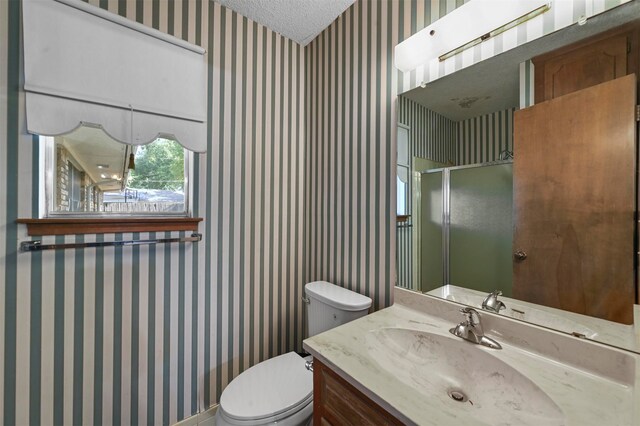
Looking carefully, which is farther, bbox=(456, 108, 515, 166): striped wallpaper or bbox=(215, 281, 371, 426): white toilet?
bbox=(215, 281, 371, 426): white toilet

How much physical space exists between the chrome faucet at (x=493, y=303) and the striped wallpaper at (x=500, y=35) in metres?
0.85

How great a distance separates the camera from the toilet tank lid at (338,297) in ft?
4.25

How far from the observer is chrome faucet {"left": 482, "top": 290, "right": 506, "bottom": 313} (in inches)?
36.9

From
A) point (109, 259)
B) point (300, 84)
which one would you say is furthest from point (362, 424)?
point (300, 84)

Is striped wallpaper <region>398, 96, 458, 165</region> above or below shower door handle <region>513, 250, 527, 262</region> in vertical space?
above

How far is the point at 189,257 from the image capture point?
1.45 metres

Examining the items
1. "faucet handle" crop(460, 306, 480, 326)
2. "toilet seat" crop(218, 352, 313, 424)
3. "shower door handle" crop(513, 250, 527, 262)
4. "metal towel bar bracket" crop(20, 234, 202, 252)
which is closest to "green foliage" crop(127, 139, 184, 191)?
Result: "metal towel bar bracket" crop(20, 234, 202, 252)

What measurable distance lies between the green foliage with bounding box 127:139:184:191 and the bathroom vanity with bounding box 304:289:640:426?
112cm

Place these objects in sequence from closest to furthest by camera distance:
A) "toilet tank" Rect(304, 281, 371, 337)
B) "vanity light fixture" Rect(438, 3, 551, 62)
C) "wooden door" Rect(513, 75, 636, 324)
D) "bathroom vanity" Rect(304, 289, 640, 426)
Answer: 1. "bathroom vanity" Rect(304, 289, 640, 426)
2. "wooden door" Rect(513, 75, 636, 324)
3. "vanity light fixture" Rect(438, 3, 551, 62)
4. "toilet tank" Rect(304, 281, 371, 337)

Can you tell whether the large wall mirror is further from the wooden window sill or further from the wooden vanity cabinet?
the wooden window sill

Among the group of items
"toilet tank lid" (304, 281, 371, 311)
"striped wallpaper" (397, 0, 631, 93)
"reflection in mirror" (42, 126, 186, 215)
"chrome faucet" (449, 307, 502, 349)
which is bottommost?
"toilet tank lid" (304, 281, 371, 311)

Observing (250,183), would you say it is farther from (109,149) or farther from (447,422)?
(447,422)

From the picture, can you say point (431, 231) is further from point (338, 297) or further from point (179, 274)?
point (179, 274)

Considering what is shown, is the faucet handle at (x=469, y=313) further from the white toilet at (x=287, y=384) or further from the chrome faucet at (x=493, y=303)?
the white toilet at (x=287, y=384)
